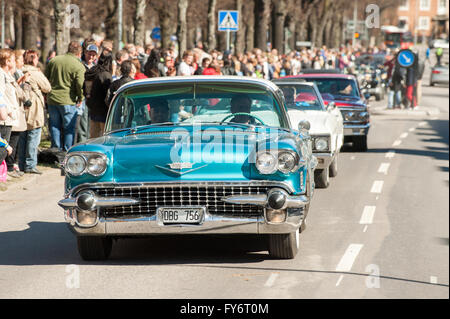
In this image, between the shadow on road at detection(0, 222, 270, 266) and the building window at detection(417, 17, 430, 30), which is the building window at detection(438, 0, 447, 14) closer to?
the building window at detection(417, 17, 430, 30)

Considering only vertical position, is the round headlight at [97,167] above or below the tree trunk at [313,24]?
below

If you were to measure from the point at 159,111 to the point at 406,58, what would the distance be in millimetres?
24371

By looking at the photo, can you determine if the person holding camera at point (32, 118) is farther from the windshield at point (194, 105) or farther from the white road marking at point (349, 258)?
the white road marking at point (349, 258)

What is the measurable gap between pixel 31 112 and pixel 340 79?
7372 millimetres

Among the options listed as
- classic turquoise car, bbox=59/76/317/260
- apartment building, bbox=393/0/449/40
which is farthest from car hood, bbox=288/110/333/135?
apartment building, bbox=393/0/449/40

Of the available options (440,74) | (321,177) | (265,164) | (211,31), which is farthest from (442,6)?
(265,164)

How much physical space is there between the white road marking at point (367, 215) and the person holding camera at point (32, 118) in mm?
5315

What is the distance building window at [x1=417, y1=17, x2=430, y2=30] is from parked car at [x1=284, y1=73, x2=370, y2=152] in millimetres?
144365

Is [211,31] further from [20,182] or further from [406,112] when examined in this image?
[20,182]

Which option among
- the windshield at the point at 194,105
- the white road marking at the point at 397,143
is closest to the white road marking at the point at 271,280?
the windshield at the point at 194,105

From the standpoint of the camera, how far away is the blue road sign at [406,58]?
3253 cm

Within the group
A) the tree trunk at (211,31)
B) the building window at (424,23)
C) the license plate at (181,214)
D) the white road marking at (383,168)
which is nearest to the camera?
the license plate at (181,214)

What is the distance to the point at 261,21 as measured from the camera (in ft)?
145

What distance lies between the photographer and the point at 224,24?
26672mm
